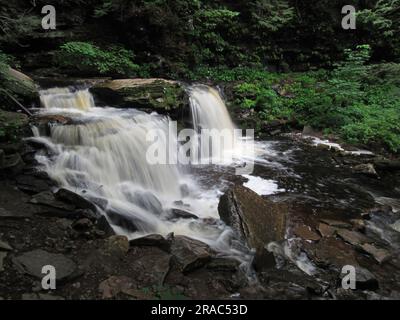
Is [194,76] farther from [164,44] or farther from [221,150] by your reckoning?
[221,150]

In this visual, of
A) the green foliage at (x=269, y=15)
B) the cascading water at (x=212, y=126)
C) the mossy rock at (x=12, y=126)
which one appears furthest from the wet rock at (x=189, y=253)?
the green foliage at (x=269, y=15)

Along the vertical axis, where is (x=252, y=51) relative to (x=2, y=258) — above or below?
above

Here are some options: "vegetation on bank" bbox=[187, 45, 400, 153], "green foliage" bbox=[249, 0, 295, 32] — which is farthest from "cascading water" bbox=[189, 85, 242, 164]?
"green foliage" bbox=[249, 0, 295, 32]

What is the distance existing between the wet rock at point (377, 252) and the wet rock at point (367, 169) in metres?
4.01

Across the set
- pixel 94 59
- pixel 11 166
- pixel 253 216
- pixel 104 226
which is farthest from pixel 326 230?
pixel 94 59

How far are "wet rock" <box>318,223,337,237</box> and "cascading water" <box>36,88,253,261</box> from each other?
1.72 metres

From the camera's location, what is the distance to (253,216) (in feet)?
19.9

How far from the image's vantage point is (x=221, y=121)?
40.7ft

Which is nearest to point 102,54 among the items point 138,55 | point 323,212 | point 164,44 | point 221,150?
point 138,55

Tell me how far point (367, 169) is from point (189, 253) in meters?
6.63

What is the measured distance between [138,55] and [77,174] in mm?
8001

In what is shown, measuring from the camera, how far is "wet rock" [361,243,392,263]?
5.52 meters

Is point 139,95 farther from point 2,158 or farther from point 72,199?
point 72,199
